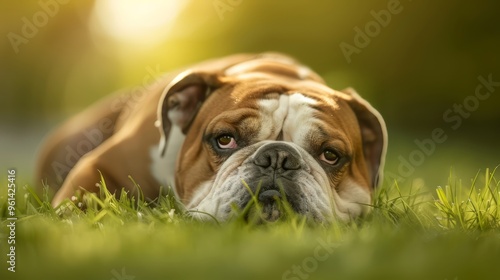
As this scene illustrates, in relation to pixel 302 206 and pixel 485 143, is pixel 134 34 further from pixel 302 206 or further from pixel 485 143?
pixel 302 206

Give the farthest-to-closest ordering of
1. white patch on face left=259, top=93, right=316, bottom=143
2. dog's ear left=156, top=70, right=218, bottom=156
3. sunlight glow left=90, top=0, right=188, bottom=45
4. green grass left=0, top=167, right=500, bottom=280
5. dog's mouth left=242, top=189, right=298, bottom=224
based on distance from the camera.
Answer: sunlight glow left=90, top=0, right=188, bottom=45, dog's ear left=156, top=70, right=218, bottom=156, white patch on face left=259, top=93, right=316, bottom=143, dog's mouth left=242, top=189, right=298, bottom=224, green grass left=0, top=167, right=500, bottom=280

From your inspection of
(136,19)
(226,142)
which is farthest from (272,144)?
(136,19)

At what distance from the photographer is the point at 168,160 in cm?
374

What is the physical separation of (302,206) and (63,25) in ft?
26.8

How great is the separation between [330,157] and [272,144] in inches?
15.3

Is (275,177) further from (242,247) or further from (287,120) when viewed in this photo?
(242,247)

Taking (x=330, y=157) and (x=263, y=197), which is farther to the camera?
(x=330, y=157)

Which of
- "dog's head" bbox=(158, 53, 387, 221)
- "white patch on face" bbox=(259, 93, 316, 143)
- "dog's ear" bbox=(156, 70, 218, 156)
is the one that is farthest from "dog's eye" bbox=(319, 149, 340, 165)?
"dog's ear" bbox=(156, 70, 218, 156)

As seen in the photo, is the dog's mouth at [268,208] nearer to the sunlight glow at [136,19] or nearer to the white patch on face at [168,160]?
the white patch on face at [168,160]

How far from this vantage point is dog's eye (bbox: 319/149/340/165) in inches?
128

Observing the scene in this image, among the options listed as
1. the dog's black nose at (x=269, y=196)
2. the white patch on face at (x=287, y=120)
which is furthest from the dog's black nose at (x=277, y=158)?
the white patch on face at (x=287, y=120)

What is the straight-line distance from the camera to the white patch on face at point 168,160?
366cm

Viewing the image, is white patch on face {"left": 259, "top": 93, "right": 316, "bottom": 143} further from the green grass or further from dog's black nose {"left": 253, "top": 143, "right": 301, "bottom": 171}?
the green grass

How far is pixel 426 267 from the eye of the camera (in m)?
2.19
